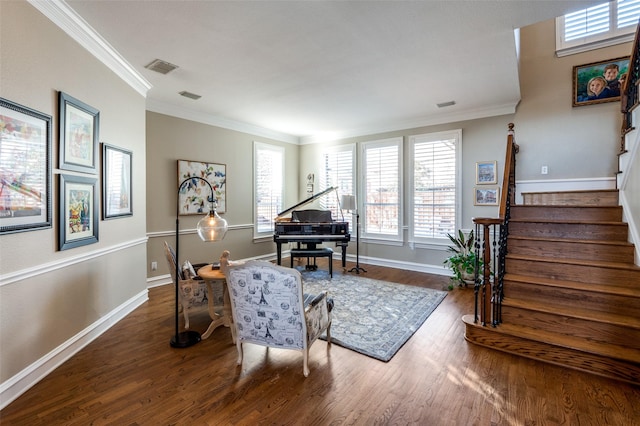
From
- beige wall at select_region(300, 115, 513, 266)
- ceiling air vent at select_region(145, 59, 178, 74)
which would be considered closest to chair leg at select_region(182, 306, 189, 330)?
ceiling air vent at select_region(145, 59, 178, 74)

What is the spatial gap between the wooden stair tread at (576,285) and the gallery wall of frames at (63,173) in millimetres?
4159

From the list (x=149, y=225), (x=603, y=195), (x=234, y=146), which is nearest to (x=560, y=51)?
(x=603, y=195)

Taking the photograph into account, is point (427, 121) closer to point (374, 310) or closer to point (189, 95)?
point (374, 310)

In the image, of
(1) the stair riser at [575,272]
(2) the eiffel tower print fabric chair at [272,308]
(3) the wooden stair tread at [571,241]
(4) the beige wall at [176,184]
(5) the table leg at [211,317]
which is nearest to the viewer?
(2) the eiffel tower print fabric chair at [272,308]

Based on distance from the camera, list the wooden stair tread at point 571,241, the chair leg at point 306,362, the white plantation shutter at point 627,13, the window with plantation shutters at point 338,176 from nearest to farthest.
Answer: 1. the chair leg at point 306,362
2. the wooden stair tread at point 571,241
3. the white plantation shutter at point 627,13
4. the window with plantation shutters at point 338,176

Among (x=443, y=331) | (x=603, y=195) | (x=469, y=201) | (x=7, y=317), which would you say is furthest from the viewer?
(x=469, y=201)

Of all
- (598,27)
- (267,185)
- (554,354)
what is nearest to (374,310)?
(554,354)

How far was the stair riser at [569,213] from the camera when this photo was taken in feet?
10.5

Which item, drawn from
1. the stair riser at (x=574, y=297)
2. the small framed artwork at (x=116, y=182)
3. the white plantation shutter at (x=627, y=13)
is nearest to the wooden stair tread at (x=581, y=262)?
the stair riser at (x=574, y=297)

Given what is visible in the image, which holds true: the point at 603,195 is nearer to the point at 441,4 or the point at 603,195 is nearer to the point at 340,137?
the point at 441,4

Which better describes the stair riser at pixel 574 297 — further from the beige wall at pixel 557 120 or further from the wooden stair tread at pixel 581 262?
the beige wall at pixel 557 120

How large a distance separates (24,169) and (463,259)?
5.21 m

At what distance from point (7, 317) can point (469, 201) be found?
5.71 metres

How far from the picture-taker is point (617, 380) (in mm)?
2207
